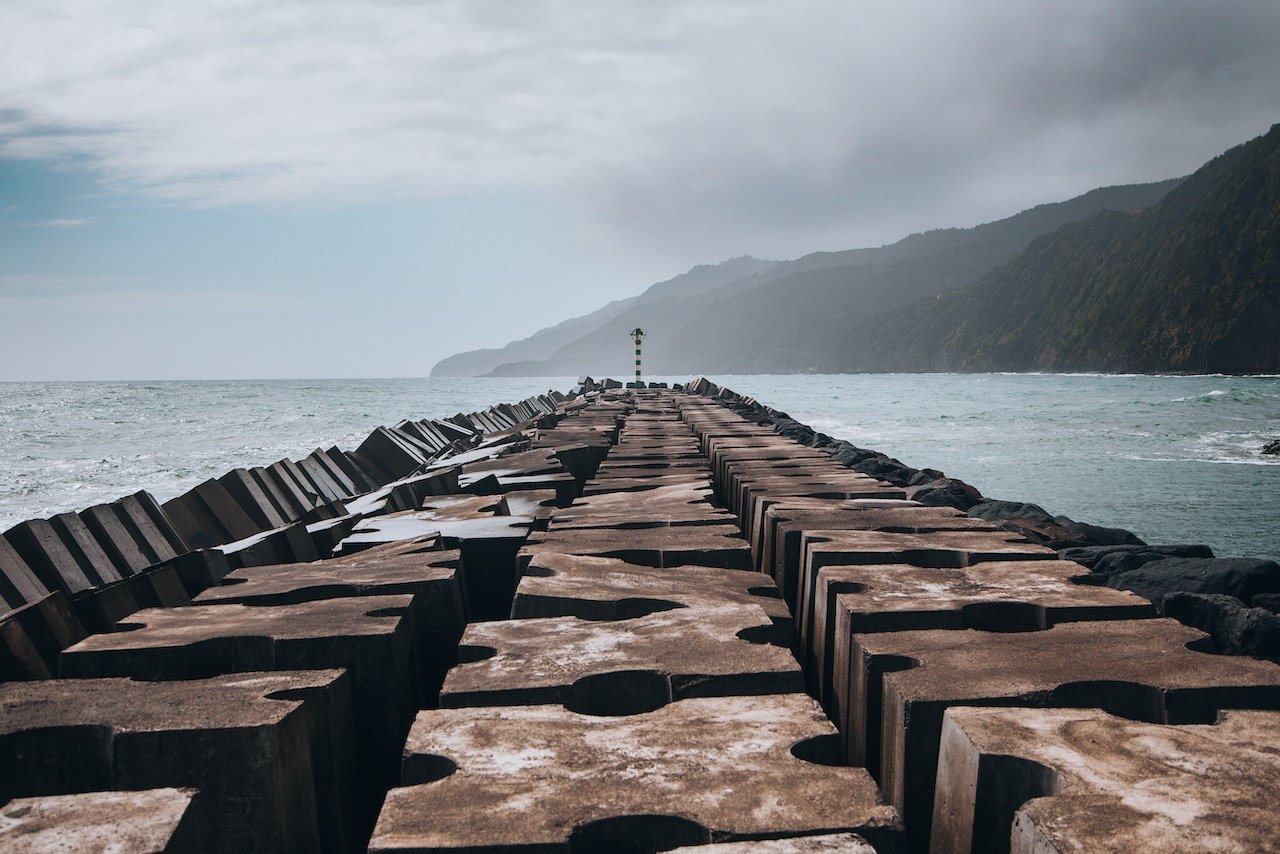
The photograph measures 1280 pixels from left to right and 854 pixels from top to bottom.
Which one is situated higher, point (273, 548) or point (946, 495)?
point (273, 548)

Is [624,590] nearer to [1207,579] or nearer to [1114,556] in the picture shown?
[1207,579]

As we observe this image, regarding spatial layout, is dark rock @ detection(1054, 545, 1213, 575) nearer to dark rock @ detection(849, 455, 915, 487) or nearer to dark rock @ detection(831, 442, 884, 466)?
dark rock @ detection(849, 455, 915, 487)

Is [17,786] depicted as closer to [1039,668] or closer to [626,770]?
[626,770]

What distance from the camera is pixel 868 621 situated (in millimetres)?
2801

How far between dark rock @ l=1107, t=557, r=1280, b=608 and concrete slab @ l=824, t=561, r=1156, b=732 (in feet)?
7.41

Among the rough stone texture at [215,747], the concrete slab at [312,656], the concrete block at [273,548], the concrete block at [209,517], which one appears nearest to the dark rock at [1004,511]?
the concrete block at [273,548]

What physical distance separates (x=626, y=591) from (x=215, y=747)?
56.6 inches

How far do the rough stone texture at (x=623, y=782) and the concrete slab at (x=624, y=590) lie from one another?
82 centimetres

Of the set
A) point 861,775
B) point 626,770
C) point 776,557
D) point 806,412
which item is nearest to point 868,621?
point 861,775

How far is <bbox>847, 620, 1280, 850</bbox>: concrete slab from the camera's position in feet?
7.12

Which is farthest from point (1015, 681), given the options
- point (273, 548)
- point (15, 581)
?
point (15, 581)

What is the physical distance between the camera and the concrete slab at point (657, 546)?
3.76m

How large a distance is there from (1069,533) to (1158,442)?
17.7m

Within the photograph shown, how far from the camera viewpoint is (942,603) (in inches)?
115
